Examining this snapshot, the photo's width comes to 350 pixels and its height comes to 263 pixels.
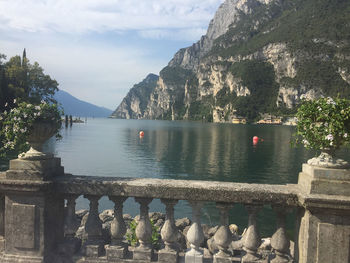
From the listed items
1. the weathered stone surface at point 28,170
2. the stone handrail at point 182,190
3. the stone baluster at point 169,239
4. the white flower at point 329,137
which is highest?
the white flower at point 329,137

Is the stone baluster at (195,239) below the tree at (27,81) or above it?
below

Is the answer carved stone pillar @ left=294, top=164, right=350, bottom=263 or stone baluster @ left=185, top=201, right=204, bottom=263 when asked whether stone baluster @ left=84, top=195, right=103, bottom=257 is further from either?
carved stone pillar @ left=294, top=164, right=350, bottom=263

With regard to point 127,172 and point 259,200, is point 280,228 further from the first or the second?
point 127,172

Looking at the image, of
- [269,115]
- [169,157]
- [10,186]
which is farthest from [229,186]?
[269,115]

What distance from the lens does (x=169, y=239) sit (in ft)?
13.8

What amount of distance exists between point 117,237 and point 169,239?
2.41 feet

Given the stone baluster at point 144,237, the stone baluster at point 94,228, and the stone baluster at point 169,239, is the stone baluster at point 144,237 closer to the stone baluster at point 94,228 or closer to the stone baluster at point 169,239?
the stone baluster at point 169,239

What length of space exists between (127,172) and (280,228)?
2741 centimetres

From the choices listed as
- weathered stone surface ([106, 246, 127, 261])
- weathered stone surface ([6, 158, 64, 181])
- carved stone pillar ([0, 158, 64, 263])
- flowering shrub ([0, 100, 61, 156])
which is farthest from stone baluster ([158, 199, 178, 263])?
flowering shrub ([0, 100, 61, 156])

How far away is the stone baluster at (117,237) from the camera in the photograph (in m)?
4.27

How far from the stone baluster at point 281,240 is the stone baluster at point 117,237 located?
202 centimetres

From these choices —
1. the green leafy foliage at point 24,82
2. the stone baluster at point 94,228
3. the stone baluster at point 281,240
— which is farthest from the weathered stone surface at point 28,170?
the green leafy foliage at point 24,82

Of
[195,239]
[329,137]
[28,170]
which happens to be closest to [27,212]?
[28,170]

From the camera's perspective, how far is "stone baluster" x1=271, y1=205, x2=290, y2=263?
4.05 meters
